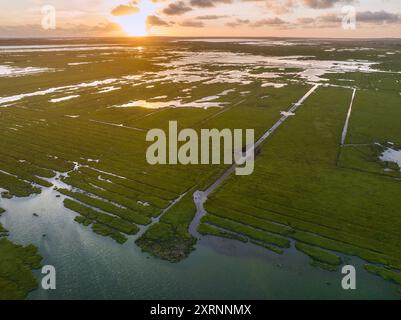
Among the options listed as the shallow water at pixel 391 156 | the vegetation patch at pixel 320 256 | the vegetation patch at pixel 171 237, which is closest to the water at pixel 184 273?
the vegetation patch at pixel 320 256

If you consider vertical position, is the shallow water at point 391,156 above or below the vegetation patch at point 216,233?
above

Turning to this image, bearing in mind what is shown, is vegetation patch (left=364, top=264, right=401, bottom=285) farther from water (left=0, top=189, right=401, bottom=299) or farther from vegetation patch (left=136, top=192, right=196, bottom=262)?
vegetation patch (left=136, top=192, right=196, bottom=262)

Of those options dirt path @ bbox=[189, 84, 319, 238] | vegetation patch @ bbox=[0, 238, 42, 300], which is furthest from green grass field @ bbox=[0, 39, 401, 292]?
dirt path @ bbox=[189, 84, 319, 238]

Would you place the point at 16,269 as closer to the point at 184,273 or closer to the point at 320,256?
the point at 184,273

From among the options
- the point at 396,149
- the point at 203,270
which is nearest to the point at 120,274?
the point at 203,270

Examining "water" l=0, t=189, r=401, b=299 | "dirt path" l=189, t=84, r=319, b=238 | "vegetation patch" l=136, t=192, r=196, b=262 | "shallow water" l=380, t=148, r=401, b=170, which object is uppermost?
"shallow water" l=380, t=148, r=401, b=170

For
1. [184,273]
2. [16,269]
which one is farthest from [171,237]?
[16,269]

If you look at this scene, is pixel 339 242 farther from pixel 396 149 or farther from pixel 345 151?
pixel 396 149

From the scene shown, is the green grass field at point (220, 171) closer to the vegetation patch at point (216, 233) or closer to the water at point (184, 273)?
the vegetation patch at point (216, 233)
